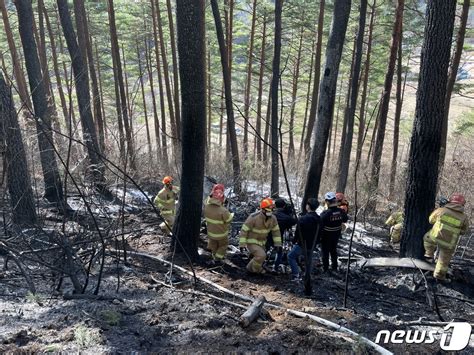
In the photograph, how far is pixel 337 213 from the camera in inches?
293

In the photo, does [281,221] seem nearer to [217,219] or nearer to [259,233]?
[259,233]

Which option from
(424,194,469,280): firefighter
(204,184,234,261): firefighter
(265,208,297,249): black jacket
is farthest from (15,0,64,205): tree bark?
(424,194,469,280): firefighter

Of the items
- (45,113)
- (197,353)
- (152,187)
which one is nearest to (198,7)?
(197,353)

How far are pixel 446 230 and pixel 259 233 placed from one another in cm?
308

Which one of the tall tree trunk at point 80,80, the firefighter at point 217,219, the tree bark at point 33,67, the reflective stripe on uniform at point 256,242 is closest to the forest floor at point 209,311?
the firefighter at point 217,219

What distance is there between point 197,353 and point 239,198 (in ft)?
32.5

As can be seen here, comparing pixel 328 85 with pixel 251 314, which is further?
pixel 328 85

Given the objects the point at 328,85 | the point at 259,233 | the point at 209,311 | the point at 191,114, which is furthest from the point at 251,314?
the point at 328,85

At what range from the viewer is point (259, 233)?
23.4 feet

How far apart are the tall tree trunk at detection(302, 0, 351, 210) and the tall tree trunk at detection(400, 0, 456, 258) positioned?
2331 millimetres

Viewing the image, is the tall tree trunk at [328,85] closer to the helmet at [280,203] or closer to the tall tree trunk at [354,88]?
the helmet at [280,203]

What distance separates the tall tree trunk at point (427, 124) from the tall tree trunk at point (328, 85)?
2.33 meters

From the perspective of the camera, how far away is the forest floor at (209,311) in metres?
3.74

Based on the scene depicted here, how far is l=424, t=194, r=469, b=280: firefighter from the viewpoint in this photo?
262 inches
